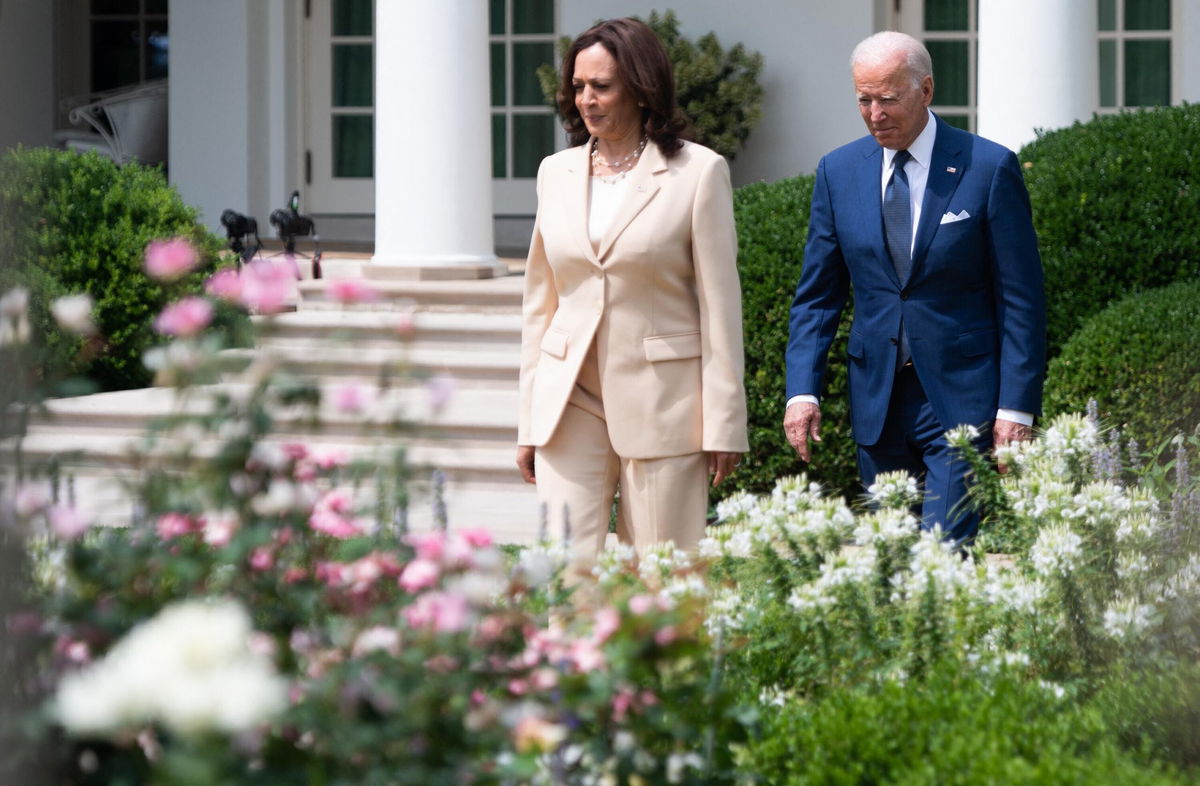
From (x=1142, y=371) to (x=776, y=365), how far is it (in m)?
1.56

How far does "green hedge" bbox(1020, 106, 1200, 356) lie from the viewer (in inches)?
267

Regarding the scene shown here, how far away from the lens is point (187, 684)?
5.82 ft

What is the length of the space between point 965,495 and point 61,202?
248 inches

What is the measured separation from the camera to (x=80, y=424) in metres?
8.74

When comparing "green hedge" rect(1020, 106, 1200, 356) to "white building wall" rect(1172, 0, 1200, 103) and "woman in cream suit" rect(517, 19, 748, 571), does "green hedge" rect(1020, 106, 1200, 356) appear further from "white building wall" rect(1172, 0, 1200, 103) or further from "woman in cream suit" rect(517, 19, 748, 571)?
"white building wall" rect(1172, 0, 1200, 103)

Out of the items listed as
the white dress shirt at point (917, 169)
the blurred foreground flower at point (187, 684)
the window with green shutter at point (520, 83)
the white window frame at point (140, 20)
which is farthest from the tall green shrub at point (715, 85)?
the blurred foreground flower at point (187, 684)

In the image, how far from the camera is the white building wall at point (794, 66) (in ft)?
39.9

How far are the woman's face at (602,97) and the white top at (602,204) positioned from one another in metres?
0.12

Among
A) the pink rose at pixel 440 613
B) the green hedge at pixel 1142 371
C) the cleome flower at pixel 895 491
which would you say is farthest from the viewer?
the green hedge at pixel 1142 371

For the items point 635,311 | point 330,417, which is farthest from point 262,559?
point 330,417

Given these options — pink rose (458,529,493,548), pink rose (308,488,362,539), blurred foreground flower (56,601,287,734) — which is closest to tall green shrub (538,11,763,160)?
pink rose (308,488,362,539)

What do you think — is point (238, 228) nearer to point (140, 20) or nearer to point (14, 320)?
point (140, 20)

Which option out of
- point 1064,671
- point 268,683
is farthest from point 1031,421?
point 268,683

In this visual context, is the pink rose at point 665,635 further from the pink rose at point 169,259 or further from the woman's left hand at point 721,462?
the woman's left hand at point 721,462
